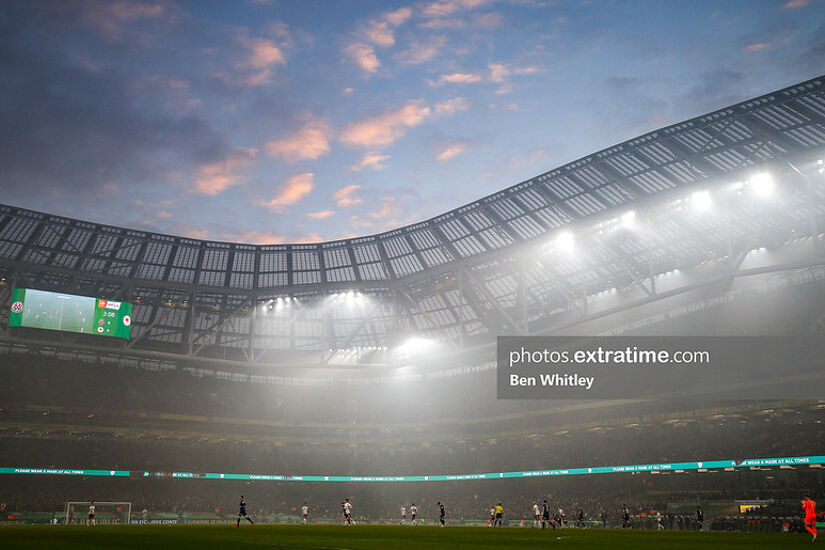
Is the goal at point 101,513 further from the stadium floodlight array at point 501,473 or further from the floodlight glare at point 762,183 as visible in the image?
the floodlight glare at point 762,183

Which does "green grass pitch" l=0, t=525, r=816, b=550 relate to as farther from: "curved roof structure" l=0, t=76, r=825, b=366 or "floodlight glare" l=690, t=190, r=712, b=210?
"floodlight glare" l=690, t=190, r=712, b=210

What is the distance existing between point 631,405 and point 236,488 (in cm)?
3721

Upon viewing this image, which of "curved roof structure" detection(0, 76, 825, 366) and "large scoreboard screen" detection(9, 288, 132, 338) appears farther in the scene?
"large scoreboard screen" detection(9, 288, 132, 338)

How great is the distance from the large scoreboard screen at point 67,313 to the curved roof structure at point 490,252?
5.09 feet

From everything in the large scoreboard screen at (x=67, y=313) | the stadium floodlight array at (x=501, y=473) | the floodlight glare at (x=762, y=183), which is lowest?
the stadium floodlight array at (x=501, y=473)

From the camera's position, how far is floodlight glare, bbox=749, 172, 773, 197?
108 feet

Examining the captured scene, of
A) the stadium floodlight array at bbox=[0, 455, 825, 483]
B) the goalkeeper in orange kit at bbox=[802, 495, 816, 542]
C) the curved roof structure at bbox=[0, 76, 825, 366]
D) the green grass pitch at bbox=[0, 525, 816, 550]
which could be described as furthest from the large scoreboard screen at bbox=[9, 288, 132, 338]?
the goalkeeper in orange kit at bbox=[802, 495, 816, 542]

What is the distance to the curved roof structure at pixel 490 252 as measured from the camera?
34625mm

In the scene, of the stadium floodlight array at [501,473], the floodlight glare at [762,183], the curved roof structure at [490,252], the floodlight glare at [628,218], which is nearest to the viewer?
the floodlight glare at [762,183]

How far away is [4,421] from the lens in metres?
54.6

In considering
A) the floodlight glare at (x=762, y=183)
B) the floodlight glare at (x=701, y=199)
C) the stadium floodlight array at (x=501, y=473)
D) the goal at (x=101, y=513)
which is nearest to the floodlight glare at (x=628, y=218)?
the floodlight glare at (x=701, y=199)

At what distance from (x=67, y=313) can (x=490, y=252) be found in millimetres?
28645

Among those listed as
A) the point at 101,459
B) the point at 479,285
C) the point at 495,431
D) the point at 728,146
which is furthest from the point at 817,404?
the point at 101,459

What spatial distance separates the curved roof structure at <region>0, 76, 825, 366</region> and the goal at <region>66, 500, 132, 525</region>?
10.9 metres
